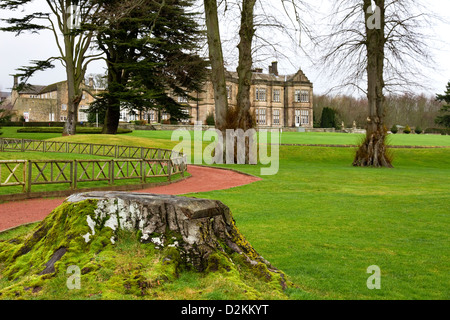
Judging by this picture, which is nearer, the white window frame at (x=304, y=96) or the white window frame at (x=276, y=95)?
the white window frame at (x=304, y=96)

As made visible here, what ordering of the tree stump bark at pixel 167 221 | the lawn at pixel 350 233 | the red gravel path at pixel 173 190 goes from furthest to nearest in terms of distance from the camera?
the red gravel path at pixel 173 190
the lawn at pixel 350 233
the tree stump bark at pixel 167 221

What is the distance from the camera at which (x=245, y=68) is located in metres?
27.3

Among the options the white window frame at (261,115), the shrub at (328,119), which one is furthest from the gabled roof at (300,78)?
the white window frame at (261,115)

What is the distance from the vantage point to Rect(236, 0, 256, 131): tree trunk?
2655 cm

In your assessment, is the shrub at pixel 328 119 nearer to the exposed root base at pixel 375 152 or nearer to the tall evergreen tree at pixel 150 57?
the tall evergreen tree at pixel 150 57

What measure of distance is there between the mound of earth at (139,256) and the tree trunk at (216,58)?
890 inches

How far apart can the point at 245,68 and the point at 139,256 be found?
2405 centimetres

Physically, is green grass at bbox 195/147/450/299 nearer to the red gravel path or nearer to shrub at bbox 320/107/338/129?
the red gravel path

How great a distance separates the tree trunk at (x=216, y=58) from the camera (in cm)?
2591

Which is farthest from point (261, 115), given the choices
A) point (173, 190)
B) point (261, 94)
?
Answer: point (173, 190)

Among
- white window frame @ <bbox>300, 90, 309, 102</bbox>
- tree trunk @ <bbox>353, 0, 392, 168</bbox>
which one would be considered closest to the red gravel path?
tree trunk @ <bbox>353, 0, 392, 168</bbox>
